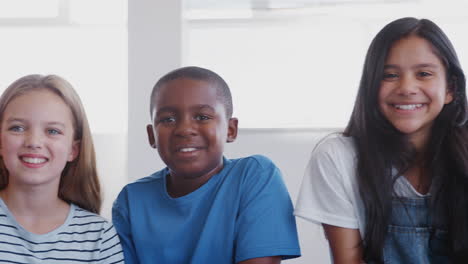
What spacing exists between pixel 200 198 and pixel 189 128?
0.17m

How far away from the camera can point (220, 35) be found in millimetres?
2992

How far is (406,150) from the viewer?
53.1 inches

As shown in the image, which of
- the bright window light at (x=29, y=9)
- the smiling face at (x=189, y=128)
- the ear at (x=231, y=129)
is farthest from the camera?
the bright window light at (x=29, y=9)

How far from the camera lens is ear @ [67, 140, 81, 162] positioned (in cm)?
138

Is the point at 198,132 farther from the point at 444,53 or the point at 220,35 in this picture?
the point at 220,35

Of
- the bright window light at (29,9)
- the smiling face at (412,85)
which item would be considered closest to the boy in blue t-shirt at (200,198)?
the smiling face at (412,85)

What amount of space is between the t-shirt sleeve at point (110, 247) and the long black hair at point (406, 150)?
59 centimetres

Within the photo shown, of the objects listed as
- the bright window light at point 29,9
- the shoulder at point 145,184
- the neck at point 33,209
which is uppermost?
the bright window light at point 29,9

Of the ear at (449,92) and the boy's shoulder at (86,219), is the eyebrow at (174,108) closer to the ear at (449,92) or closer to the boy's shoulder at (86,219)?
the boy's shoulder at (86,219)

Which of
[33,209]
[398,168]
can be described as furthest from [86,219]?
[398,168]

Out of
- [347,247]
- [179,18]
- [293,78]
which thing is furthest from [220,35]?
[347,247]

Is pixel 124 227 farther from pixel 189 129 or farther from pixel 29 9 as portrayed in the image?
pixel 29 9

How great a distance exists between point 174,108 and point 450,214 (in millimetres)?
702

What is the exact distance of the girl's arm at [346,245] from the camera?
1.27 meters
